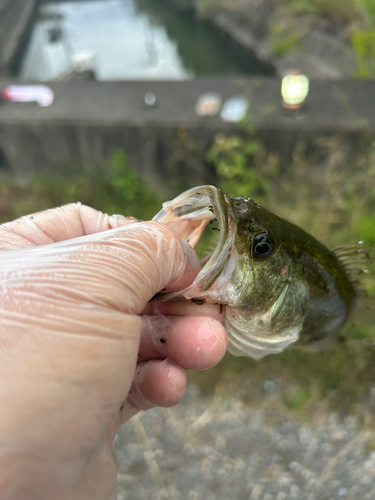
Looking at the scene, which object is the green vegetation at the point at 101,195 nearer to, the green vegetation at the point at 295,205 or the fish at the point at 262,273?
the green vegetation at the point at 295,205

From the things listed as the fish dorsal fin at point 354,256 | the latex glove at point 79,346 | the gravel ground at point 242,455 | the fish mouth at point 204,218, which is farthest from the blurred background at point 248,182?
the latex glove at point 79,346

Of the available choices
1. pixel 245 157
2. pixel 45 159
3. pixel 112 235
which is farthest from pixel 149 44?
pixel 112 235

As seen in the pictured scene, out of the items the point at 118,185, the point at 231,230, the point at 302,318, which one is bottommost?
the point at 118,185

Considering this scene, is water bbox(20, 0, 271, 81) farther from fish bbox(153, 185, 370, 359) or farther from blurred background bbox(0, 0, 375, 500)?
fish bbox(153, 185, 370, 359)

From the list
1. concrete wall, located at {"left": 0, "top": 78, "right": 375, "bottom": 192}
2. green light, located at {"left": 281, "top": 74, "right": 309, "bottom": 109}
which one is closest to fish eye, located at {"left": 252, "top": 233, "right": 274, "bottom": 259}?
concrete wall, located at {"left": 0, "top": 78, "right": 375, "bottom": 192}

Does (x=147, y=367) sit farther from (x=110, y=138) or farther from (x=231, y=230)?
(x=110, y=138)

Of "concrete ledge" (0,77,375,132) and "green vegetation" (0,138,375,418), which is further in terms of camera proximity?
"concrete ledge" (0,77,375,132)

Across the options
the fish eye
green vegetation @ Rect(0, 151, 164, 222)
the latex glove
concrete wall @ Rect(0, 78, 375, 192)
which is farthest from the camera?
green vegetation @ Rect(0, 151, 164, 222)

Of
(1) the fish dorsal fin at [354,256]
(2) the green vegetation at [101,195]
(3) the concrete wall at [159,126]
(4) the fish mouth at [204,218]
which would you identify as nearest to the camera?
(4) the fish mouth at [204,218]
